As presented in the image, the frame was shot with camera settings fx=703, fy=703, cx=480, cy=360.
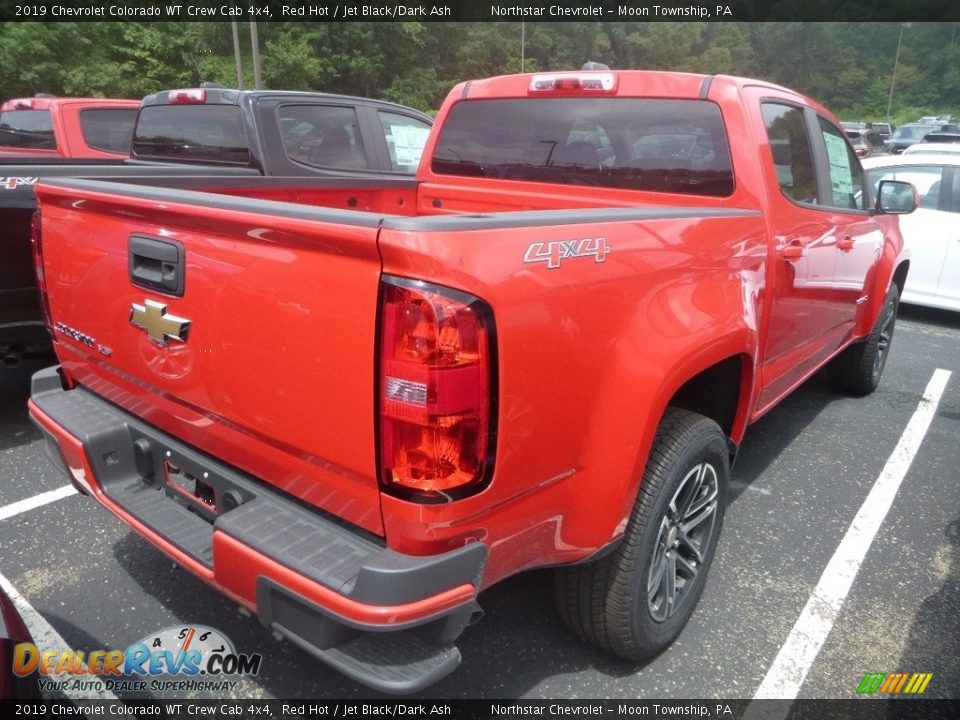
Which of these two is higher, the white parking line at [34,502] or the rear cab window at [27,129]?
the rear cab window at [27,129]

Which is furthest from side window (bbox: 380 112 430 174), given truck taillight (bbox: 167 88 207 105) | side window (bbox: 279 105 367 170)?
truck taillight (bbox: 167 88 207 105)

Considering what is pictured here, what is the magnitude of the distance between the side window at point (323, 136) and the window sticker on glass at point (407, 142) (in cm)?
43

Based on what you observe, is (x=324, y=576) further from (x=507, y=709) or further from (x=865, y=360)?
(x=865, y=360)

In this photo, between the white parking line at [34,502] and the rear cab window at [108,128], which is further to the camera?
the rear cab window at [108,128]

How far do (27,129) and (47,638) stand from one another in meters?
6.97

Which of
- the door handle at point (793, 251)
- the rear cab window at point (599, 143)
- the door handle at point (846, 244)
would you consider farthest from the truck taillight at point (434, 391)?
the door handle at point (846, 244)

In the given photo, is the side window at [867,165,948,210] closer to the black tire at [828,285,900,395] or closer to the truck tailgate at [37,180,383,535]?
the black tire at [828,285,900,395]

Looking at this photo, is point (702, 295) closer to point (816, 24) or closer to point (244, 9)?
point (244, 9)

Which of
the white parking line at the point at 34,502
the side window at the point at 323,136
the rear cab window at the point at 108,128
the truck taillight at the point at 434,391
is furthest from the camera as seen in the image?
the rear cab window at the point at 108,128

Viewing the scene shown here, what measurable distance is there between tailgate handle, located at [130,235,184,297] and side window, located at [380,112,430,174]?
4157 millimetres

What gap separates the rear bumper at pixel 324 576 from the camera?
61.5 inches

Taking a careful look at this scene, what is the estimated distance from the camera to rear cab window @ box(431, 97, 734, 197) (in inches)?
111

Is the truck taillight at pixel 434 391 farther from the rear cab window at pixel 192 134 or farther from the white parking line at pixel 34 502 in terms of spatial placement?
the rear cab window at pixel 192 134

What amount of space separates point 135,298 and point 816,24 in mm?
86947
